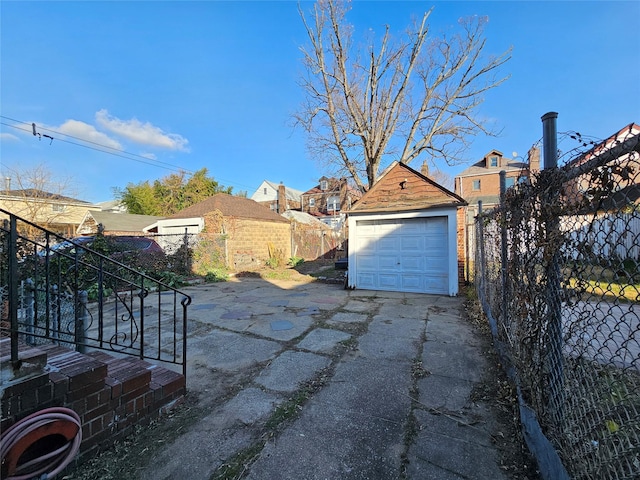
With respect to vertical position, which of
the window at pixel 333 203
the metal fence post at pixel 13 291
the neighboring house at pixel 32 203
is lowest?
the metal fence post at pixel 13 291

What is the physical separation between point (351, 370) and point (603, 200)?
277 cm

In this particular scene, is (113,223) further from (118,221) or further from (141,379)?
(141,379)

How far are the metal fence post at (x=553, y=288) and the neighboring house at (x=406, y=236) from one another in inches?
A: 235

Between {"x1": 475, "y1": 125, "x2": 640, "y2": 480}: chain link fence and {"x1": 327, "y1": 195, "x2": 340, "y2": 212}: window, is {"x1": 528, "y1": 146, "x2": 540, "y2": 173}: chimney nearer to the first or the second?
{"x1": 475, "y1": 125, "x2": 640, "y2": 480}: chain link fence

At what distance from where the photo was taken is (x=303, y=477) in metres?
1.79

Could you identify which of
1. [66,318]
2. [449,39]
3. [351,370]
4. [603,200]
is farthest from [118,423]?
[449,39]

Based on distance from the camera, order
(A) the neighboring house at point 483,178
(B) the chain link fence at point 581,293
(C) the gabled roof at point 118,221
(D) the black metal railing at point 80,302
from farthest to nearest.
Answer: (A) the neighboring house at point 483,178, (C) the gabled roof at point 118,221, (D) the black metal railing at point 80,302, (B) the chain link fence at point 581,293

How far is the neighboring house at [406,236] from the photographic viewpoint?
24.6ft

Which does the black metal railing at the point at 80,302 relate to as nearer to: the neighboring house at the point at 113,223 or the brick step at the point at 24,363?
the brick step at the point at 24,363

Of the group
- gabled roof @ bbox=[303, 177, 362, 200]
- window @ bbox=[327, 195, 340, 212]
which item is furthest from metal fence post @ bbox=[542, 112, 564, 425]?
window @ bbox=[327, 195, 340, 212]

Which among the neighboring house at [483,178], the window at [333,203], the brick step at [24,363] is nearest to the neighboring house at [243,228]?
the brick step at [24,363]

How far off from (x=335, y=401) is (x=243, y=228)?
39.4 feet

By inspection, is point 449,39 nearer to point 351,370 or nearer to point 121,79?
point 121,79

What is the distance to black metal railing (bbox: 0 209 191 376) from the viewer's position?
2.06 meters
